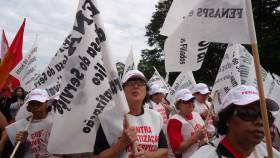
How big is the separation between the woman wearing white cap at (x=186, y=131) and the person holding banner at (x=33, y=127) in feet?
5.05

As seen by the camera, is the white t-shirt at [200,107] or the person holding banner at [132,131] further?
the white t-shirt at [200,107]

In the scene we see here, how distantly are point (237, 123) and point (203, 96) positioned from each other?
5.12m

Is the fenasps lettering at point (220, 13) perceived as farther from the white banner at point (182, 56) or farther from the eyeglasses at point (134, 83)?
the eyeglasses at point (134, 83)

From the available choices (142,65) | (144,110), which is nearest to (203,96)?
(144,110)

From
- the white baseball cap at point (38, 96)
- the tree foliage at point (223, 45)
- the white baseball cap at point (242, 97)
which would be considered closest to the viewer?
the white baseball cap at point (242, 97)

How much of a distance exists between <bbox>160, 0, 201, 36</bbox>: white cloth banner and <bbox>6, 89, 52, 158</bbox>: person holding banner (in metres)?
2.05

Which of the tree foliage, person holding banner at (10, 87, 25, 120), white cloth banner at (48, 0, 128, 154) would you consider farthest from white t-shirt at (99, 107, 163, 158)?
the tree foliage

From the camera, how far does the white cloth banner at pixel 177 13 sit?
3.26 m

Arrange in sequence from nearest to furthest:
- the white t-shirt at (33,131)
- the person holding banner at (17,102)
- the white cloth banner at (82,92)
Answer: the white cloth banner at (82,92), the white t-shirt at (33,131), the person holding banner at (17,102)

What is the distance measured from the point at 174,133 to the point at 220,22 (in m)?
2.35

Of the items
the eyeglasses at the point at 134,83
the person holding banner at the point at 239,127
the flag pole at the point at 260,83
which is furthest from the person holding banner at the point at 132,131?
the flag pole at the point at 260,83

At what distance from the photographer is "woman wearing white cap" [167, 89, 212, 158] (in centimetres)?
496

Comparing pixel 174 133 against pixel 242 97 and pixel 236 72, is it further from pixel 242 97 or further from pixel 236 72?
pixel 242 97

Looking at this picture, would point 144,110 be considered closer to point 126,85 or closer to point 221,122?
point 126,85
